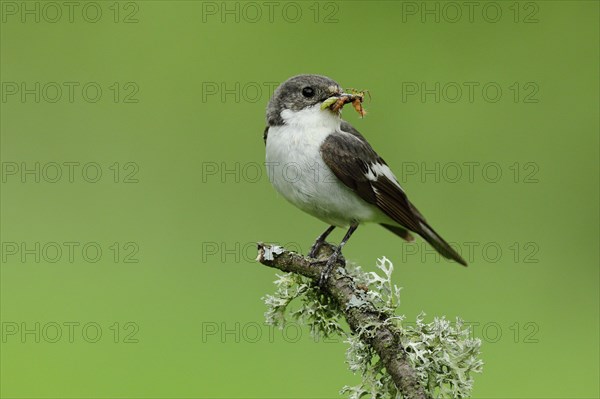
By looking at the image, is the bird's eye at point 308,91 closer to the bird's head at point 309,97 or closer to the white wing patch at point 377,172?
the bird's head at point 309,97

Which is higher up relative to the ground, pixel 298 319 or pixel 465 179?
pixel 465 179

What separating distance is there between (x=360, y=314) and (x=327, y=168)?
1759 mm

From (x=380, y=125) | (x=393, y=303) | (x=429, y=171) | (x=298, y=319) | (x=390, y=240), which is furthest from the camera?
(x=380, y=125)

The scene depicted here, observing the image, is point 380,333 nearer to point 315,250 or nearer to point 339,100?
point 315,250

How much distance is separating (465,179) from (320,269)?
5.41m

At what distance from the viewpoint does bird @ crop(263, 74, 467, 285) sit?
14.6 feet

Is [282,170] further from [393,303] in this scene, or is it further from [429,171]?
[429,171]

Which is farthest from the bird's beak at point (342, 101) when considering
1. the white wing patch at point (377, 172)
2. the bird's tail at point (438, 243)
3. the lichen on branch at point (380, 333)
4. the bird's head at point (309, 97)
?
the lichen on branch at point (380, 333)

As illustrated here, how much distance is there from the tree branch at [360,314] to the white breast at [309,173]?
1.18m

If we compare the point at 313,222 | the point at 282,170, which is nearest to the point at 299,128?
the point at 282,170

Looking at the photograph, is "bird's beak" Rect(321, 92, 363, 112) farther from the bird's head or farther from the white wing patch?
the white wing patch

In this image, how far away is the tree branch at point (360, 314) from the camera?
2.45m

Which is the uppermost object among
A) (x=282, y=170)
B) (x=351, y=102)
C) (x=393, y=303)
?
(x=351, y=102)

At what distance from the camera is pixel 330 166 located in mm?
4477
